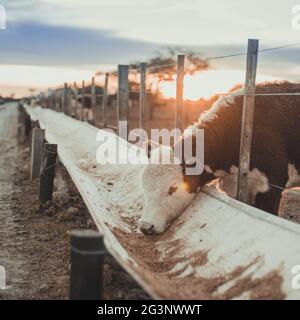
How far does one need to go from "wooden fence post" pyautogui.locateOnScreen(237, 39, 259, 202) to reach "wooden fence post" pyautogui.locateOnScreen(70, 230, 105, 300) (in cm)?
273

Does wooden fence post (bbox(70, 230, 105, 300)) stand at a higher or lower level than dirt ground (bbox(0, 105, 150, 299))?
higher

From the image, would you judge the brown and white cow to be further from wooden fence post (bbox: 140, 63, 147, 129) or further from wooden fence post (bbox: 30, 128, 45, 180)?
wooden fence post (bbox: 30, 128, 45, 180)

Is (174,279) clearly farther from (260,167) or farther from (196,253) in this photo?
(260,167)

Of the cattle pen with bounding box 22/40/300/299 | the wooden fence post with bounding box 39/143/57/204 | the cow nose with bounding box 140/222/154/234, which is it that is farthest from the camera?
the wooden fence post with bounding box 39/143/57/204

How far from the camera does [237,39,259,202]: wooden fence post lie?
5543mm

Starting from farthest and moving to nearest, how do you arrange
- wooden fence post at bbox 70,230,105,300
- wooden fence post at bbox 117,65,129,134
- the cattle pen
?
wooden fence post at bbox 117,65,129,134 < the cattle pen < wooden fence post at bbox 70,230,105,300

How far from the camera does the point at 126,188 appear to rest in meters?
7.59

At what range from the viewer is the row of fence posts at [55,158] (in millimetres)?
3268

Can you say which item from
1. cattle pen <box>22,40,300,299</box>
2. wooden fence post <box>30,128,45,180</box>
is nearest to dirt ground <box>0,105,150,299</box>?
cattle pen <box>22,40,300,299</box>

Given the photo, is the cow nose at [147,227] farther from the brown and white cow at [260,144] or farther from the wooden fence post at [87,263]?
the wooden fence post at [87,263]

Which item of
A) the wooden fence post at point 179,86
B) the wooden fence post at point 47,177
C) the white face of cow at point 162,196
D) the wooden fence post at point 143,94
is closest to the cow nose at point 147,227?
the white face of cow at point 162,196

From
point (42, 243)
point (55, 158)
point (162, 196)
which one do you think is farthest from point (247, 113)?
point (55, 158)

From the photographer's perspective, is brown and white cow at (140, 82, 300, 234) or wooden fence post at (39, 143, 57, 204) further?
wooden fence post at (39, 143, 57, 204)

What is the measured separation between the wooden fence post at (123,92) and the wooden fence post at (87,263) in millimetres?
8941
